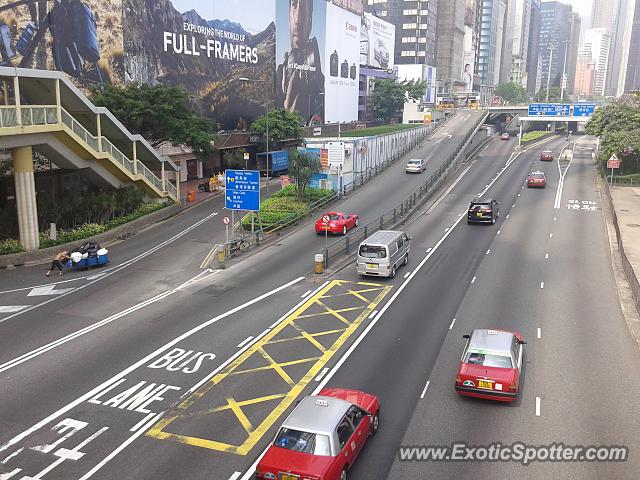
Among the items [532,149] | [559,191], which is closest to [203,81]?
[559,191]

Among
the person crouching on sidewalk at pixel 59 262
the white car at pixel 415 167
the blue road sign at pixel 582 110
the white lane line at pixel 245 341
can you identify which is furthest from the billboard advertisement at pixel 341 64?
the white lane line at pixel 245 341

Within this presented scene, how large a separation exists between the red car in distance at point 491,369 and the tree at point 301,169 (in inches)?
1232

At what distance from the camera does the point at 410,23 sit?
190 m

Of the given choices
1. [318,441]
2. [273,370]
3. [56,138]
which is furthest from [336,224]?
[318,441]

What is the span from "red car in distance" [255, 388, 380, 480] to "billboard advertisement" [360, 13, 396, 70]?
13019 cm

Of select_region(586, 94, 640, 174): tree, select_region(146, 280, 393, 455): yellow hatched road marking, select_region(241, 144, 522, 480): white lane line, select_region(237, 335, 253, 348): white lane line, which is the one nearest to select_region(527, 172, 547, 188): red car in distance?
select_region(586, 94, 640, 174): tree

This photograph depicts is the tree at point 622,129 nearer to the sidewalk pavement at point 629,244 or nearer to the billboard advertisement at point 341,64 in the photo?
the sidewalk pavement at point 629,244

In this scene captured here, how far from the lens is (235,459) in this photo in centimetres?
1395

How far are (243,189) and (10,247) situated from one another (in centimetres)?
1375

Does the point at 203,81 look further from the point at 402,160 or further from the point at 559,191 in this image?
the point at 559,191

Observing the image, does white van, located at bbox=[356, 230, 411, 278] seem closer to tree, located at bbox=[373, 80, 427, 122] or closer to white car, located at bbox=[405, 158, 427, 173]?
white car, located at bbox=[405, 158, 427, 173]

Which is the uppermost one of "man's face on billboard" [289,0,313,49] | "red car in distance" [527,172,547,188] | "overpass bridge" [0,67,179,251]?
"man's face on billboard" [289,0,313,49]

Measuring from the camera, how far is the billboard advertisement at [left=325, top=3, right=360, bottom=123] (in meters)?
105

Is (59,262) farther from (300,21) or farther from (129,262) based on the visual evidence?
(300,21)
